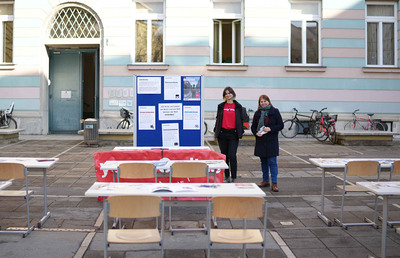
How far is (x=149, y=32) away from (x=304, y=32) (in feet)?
18.8

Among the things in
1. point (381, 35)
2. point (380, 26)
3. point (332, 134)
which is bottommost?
point (332, 134)

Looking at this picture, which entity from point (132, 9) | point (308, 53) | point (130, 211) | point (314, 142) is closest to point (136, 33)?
point (132, 9)

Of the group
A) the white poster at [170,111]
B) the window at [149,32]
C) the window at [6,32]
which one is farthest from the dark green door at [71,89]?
the white poster at [170,111]

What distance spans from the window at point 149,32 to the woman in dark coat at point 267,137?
338 inches

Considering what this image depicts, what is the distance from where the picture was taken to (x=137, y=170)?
5309 mm

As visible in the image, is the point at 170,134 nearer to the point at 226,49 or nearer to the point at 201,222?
the point at 201,222

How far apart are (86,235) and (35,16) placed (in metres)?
12.6

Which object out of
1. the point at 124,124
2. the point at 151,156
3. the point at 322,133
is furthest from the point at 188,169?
the point at 322,133

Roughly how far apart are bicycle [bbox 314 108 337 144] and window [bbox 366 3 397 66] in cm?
301

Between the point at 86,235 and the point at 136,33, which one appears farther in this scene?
the point at 136,33

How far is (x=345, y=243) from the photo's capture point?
4.69 meters

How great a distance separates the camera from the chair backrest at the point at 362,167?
5.34m

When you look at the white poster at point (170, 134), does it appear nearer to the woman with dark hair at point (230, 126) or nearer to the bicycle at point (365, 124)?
the woman with dark hair at point (230, 126)

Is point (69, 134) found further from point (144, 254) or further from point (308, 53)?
point (144, 254)
